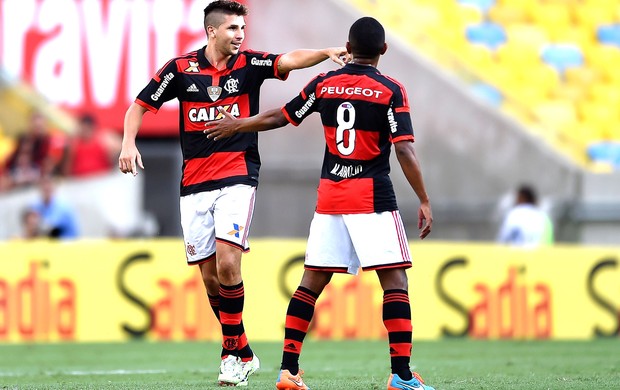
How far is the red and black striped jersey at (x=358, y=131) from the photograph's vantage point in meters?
6.52

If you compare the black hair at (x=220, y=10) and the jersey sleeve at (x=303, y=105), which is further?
the black hair at (x=220, y=10)

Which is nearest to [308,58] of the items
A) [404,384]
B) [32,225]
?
[404,384]

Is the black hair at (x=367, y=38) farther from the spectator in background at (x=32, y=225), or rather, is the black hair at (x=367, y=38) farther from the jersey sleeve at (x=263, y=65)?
the spectator in background at (x=32, y=225)

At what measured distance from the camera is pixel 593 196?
1562 cm

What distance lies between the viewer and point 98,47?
16875 mm

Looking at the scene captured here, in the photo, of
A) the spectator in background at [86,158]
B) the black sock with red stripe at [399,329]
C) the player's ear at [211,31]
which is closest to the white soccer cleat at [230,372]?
the black sock with red stripe at [399,329]

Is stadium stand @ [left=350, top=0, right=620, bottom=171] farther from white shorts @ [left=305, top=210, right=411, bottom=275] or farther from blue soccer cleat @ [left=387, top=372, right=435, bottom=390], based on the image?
blue soccer cleat @ [left=387, top=372, right=435, bottom=390]

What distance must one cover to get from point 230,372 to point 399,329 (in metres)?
1.27

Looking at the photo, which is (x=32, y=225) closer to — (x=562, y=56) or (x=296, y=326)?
(x=296, y=326)

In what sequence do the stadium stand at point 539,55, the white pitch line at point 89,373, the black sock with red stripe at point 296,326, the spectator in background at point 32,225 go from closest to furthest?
the black sock with red stripe at point 296,326 → the white pitch line at point 89,373 → the spectator in background at point 32,225 → the stadium stand at point 539,55

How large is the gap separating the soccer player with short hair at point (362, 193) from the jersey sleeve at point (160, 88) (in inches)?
43.3

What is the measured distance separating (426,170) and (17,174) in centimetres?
539

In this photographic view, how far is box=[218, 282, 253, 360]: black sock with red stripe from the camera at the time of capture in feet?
24.2

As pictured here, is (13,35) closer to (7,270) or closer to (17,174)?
(17,174)
